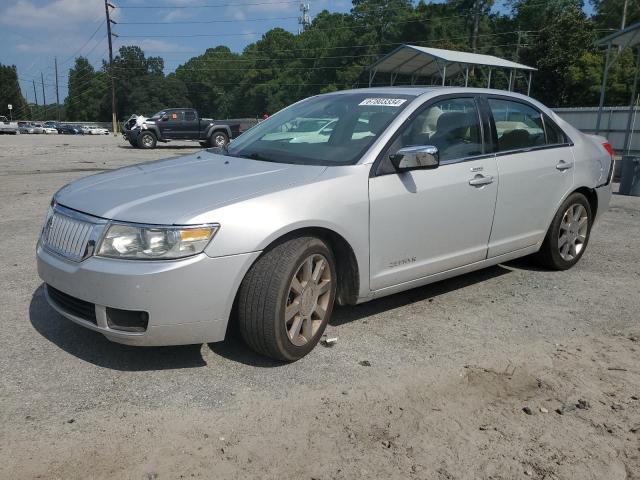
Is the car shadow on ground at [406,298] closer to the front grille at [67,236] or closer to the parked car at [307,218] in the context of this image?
the parked car at [307,218]

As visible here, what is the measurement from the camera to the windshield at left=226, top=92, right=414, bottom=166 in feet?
12.3

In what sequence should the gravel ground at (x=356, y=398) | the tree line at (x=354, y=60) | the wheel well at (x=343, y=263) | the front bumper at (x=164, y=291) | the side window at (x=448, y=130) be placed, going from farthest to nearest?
1. the tree line at (x=354, y=60)
2. the side window at (x=448, y=130)
3. the wheel well at (x=343, y=263)
4. the front bumper at (x=164, y=291)
5. the gravel ground at (x=356, y=398)

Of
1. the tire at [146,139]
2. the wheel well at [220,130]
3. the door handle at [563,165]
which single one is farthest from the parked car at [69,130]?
the door handle at [563,165]

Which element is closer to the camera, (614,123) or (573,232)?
(573,232)

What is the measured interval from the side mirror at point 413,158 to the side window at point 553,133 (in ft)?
6.05

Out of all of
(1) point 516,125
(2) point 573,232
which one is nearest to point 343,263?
(1) point 516,125

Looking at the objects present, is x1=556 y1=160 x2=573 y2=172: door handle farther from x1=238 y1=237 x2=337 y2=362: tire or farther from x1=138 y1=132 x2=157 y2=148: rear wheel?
x1=138 y1=132 x2=157 y2=148: rear wheel

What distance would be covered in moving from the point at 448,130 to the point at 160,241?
2303 mm

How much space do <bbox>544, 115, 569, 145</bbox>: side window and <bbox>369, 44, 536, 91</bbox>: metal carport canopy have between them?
19.2 meters

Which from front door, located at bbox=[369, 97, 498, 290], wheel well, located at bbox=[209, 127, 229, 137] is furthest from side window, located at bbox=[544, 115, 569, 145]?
wheel well, located at bbox=[209, 127, 229, 137]

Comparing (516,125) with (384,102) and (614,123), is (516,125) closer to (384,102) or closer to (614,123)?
(384,102)

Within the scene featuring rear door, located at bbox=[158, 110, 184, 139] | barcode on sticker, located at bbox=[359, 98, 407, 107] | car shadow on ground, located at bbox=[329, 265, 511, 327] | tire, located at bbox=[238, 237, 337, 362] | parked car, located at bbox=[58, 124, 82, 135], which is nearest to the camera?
tire, located at bbox=[238, 237, 337, 362]

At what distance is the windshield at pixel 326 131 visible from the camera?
3748 millimetres

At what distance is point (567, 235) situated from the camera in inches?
205
